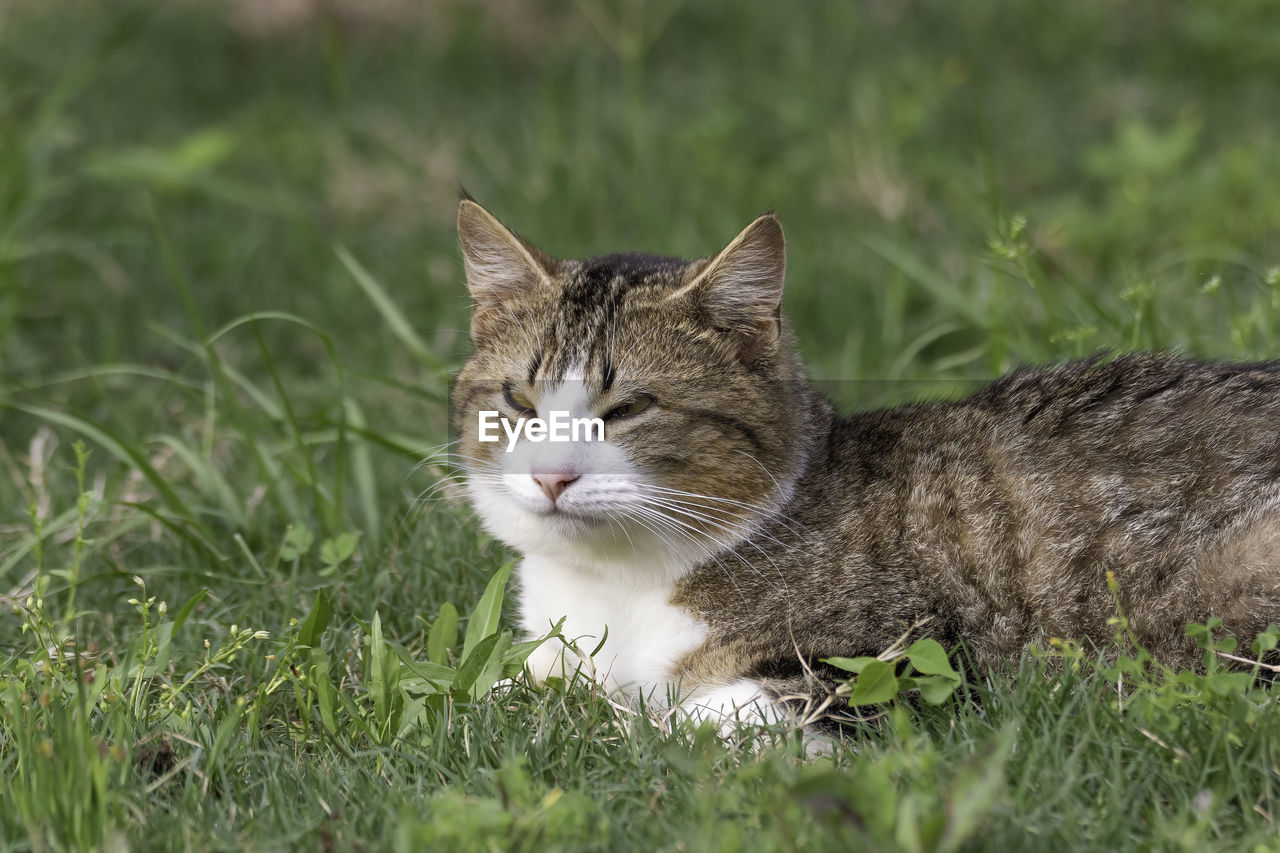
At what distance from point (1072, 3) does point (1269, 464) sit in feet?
21.7

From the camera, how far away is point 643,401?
303 centimetres

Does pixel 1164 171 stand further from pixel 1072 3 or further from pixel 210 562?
pixel 210 562

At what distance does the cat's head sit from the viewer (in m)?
2.92

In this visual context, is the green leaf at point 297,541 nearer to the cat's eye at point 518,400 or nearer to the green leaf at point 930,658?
the cat's eye at point 518,400

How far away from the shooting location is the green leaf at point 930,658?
8.55 feet

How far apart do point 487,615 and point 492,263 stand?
3.08 ft

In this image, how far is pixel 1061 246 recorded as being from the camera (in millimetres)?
5832

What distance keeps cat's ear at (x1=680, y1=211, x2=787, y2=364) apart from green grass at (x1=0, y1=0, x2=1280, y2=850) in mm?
924

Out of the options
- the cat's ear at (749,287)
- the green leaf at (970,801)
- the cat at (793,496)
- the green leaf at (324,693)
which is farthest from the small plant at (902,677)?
the green leaf at (324,693)

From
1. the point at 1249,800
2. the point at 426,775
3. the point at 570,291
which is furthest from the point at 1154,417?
the point at 426,775

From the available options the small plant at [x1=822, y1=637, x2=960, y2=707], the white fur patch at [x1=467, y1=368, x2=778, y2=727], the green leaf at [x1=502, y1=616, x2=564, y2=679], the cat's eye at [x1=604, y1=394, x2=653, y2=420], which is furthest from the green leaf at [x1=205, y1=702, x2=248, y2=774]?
the small plant at [x1=822, y1=637, x2=960, y2=707]

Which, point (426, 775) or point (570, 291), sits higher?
point (570, 291)

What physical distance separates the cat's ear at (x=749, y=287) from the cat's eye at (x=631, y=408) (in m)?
0.27

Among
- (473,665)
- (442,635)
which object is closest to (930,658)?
(473,665)
